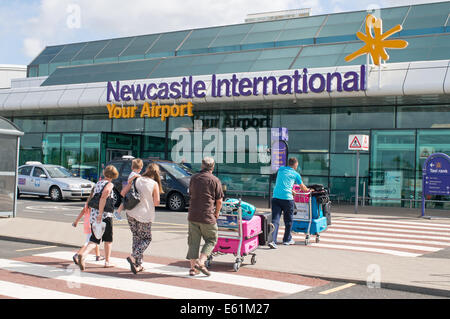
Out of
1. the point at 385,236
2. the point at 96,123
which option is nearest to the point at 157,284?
the point at 385,236

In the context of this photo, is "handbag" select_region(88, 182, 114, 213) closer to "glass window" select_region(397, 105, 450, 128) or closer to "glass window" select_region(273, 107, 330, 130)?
"glass window" select_region(273, 107, 330, 130)

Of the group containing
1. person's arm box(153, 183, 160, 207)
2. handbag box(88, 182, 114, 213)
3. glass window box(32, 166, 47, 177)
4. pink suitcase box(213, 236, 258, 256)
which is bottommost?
pink suitcase box(213, 236, 258, 256)

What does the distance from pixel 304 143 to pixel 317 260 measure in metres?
16.2

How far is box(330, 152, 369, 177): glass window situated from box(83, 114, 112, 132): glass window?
13402mm

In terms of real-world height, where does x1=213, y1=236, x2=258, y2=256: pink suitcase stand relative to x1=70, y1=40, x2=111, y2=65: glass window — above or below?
below

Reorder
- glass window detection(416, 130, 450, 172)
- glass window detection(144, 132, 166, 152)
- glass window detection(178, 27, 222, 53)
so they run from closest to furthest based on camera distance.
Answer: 1. glass window detection(416, 130, 450, 172)
2. glass window detection(144, 132, 166, 152)
3. glass window detection(178, 27, 222, 53)

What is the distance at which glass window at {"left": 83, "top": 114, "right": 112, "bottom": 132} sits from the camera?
30.8m

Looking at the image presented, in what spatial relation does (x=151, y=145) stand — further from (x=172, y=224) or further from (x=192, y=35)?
(x=172, y=224)

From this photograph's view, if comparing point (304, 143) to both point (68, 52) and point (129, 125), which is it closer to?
point (129, 125)

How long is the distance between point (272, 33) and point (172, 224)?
53.0 ft

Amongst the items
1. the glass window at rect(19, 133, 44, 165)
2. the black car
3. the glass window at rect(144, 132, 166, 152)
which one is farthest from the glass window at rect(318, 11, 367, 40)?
the glass window at rect(19, 133, 44, 165)

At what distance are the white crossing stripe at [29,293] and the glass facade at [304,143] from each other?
58.1 feet
